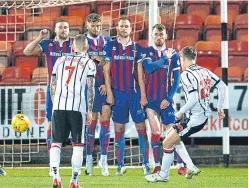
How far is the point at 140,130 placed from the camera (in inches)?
512

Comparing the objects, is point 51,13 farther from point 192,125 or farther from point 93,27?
point 192,125

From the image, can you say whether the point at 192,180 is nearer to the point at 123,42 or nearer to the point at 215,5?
the point at 123,42

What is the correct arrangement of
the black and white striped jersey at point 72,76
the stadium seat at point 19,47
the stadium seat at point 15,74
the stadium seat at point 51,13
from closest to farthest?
the black and white striped jersey at point 72,76 < the stadium seat at point 15,74 < the stadium seat at point 19,47 < the stadium seat at point 51,13

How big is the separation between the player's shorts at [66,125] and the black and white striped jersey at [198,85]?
163cm

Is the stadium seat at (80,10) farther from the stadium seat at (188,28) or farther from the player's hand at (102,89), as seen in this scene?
the player's hand at (102,89)

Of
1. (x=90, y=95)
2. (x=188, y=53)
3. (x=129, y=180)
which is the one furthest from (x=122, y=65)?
(x=90, y=95)

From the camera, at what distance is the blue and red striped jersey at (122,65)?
13023mm

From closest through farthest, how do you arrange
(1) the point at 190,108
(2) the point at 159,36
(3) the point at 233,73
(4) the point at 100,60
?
(1) the point at 190,108
(2) the point at 159,36
(4) the point at 100,60
(3) the point at 233,73

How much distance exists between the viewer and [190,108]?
37.4ft

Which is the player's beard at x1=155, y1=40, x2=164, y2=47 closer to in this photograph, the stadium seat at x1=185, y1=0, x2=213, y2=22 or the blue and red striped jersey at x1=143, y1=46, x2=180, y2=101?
the blue and red striped jersey at x1=143, y1=46, x2=180, y2=101

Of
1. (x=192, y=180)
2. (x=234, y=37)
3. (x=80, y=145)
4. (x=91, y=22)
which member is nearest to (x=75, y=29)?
(x=234, y=37)

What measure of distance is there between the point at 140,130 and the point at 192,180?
1240 millimetres

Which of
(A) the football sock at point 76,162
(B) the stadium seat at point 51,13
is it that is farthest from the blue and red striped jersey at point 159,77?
(B) the stadium seat at point 51,13

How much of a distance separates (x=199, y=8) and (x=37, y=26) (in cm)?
333
